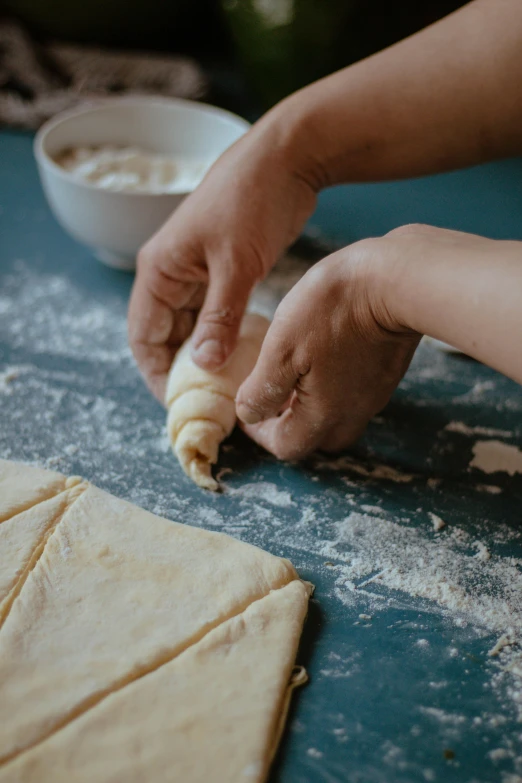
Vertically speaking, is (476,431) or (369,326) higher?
(369,326)

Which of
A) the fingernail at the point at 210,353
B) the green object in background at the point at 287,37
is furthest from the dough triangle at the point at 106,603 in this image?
the green object in background at the point at 287,37

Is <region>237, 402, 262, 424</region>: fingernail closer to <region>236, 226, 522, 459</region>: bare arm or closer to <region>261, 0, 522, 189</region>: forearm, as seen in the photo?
<region>236, 226, 522, 459</region>: bare arm

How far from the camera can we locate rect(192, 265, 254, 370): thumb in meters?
1.40

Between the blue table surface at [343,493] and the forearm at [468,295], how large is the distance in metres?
0.44

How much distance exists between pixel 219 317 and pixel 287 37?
1433 millimetres

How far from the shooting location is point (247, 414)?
1299mm

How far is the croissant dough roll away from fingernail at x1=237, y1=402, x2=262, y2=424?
0.33 feet

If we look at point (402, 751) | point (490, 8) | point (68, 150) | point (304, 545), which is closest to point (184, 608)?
point (304, 545)

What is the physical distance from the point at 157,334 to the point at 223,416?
26cm

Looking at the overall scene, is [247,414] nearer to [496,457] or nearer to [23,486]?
[23,486]

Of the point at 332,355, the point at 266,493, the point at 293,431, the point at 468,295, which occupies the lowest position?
the point at 266,493

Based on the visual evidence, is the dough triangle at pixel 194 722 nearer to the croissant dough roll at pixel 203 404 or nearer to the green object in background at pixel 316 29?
the croissant dough roll at pixel 203 404

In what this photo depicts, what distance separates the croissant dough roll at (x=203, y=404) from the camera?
1.37 m

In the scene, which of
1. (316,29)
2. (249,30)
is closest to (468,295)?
(316,29)
